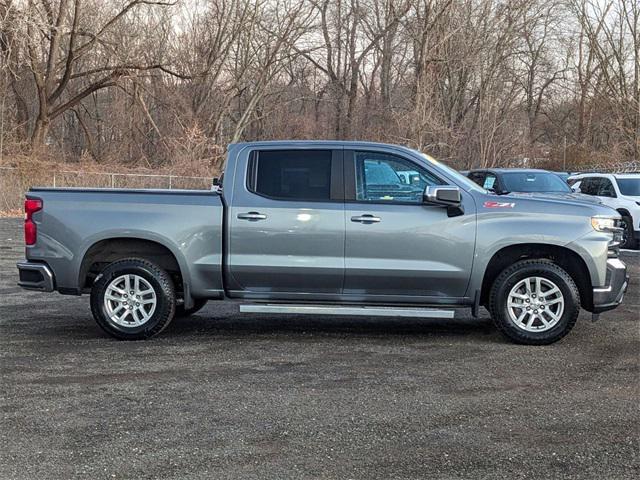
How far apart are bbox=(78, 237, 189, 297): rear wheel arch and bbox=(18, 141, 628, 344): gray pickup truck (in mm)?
22

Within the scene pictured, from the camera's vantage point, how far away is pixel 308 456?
13.6 feet

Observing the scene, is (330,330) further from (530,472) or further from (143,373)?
(530,472)

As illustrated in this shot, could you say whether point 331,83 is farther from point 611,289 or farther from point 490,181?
point 611,289

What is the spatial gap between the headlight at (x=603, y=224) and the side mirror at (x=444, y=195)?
1.31m

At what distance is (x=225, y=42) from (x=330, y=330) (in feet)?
126

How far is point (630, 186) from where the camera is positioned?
17234 mm

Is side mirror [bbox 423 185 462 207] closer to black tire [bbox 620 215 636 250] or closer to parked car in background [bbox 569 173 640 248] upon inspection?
parked car in background [bbox 569 173 640 248]

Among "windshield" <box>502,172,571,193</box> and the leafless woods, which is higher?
the leafless woods

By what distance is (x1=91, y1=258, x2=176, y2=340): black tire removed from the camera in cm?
696

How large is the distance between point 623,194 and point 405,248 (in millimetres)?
12222

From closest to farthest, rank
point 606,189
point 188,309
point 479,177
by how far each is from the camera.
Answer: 1. point 188,309
2. point 479,177
3. point 606,189

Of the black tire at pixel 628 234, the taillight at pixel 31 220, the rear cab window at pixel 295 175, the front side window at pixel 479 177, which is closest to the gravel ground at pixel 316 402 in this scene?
the taillight at pixel 31 220

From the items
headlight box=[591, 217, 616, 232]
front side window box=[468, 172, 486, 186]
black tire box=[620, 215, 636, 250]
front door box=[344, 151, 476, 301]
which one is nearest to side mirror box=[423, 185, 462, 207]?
front door box=[344, 151, 476, 301]

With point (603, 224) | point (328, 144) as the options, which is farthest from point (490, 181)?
point (328, 144)
